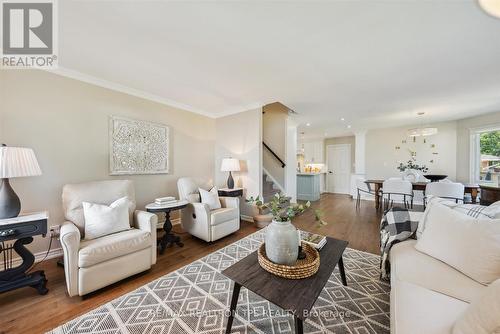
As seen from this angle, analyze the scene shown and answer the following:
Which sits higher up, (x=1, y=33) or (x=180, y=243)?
(x=1, y=33)

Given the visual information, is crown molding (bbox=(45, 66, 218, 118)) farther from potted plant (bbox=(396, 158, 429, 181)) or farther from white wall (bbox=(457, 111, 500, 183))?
white wall (bbox=(457, 111, 500, 183))

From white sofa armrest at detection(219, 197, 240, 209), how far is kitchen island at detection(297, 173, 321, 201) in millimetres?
3531

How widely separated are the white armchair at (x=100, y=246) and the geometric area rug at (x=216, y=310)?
24 centimetres

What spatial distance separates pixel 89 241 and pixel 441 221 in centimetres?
307

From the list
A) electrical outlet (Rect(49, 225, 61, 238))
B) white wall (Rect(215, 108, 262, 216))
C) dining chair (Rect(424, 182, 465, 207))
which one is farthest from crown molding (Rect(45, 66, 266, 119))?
dining chair (Rect(424, 182, 465, 207))

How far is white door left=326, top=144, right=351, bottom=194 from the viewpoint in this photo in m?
7.17

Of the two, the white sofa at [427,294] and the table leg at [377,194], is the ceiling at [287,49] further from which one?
the table leg at [377,194]

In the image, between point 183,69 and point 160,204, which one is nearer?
point 183,69

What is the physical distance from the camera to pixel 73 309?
1.48 metres

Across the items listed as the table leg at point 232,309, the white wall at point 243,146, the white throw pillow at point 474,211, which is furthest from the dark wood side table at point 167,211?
the white throw pillow at point 474,211

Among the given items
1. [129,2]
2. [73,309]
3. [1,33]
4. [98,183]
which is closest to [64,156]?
[98,183]

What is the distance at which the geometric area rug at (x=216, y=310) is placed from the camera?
51.1 inches

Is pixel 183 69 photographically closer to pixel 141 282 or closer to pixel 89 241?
pixel 89 241

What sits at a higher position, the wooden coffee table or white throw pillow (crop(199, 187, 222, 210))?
white throw pillow (crop(199, 187, 222, 210))
